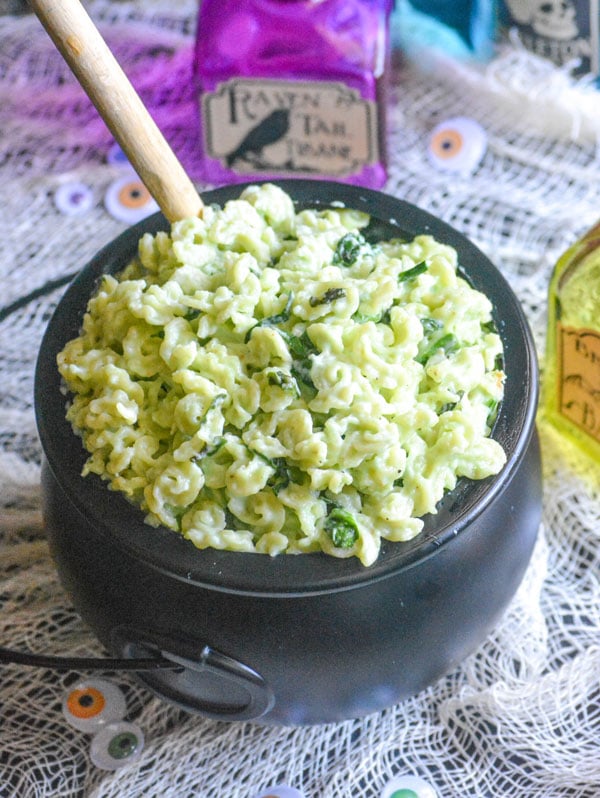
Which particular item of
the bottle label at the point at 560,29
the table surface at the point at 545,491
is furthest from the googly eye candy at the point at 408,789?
the bottle label at the point at 560,29

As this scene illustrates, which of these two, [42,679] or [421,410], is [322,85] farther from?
[42,679]

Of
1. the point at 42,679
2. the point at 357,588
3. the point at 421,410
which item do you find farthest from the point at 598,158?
the point at 42,679

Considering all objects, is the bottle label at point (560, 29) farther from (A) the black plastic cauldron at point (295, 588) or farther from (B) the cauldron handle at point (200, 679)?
(B) the cauldron handle at point (200, 679)

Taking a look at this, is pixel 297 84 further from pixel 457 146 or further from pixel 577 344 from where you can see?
pixel 577 344

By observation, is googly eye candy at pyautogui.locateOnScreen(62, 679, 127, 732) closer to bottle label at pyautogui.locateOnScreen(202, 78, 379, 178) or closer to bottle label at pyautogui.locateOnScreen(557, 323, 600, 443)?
bottle label at pyautogui.locateOnScreen(557, 323, 600, 443)

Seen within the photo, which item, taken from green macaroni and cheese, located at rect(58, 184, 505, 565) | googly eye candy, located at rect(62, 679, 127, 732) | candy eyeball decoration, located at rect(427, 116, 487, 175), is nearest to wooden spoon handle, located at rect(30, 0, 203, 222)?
green macaroni and cheese, located at rect(58, 184, 505, 565)

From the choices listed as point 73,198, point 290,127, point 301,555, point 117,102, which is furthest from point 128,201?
point 301,555
